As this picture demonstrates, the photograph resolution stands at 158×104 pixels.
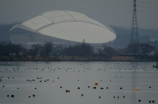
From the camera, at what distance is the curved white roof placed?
492 feet

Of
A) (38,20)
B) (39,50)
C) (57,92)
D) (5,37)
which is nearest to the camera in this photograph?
(57,92)

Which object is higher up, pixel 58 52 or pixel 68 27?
pixel 68 27

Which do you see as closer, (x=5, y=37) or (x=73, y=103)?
(x=73, y=103)

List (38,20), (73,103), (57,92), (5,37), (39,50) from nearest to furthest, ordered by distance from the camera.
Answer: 1. (73,103)
2. (57,92)
3. (39,50)
4. (38,20)
5. (5,37)

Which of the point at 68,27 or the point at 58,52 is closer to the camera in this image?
the point at 58,52

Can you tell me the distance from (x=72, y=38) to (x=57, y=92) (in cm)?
12391

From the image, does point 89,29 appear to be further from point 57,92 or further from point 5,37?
point 57,92

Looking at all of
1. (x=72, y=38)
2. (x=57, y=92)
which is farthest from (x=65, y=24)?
(x=57, y=92)

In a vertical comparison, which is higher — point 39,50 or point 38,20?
point 38,20

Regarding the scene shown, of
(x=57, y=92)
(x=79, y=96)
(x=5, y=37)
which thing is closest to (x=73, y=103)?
(x=79, y=96)

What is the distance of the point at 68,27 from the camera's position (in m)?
156

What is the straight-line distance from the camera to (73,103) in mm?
25516

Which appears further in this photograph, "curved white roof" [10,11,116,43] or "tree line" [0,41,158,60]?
"curved white roof" [10,11,116,43]

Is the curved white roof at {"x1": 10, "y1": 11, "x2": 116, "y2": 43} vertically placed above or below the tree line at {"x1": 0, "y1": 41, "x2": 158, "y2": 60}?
above
